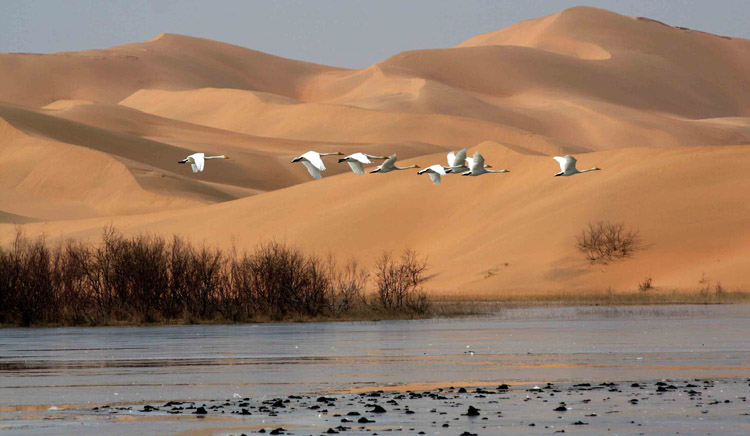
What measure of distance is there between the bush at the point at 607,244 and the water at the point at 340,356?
117 ft

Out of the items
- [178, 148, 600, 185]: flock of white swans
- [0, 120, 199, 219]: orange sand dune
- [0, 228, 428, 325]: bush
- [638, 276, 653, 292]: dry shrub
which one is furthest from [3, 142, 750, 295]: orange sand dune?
[178, 148, 600, 185]: flock of white swans

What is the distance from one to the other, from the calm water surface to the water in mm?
31

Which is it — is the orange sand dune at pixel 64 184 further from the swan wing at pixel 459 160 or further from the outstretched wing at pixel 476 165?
the swan wing at pixel 459 160

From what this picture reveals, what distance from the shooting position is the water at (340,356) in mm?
22719

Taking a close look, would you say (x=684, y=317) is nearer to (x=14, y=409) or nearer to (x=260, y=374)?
(x=260, y=374)

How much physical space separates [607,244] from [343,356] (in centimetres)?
5386

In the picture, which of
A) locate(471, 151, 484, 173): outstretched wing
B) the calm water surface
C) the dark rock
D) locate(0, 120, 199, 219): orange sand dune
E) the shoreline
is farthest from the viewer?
locate(0, 120, 199, 219): orange sand dune

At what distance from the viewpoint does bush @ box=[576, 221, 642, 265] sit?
80.1 metres

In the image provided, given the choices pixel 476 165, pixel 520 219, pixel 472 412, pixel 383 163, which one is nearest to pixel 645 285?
pixel 520 219

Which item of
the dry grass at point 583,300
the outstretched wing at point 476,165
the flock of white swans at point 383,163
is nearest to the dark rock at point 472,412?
the flock of white swans at point 383,163

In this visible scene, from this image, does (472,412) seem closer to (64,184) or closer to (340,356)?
(340,356)

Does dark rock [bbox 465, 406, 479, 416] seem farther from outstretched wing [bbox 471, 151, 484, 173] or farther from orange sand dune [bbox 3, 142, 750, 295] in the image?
orange sand dune [bbox 3, 142, 750, 295]

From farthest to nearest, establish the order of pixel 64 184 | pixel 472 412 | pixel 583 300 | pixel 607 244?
1. pixel 64 184
2. pixel 607 244
3. pixel 583 300
4. pixel 472 412

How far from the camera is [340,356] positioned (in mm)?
29219
